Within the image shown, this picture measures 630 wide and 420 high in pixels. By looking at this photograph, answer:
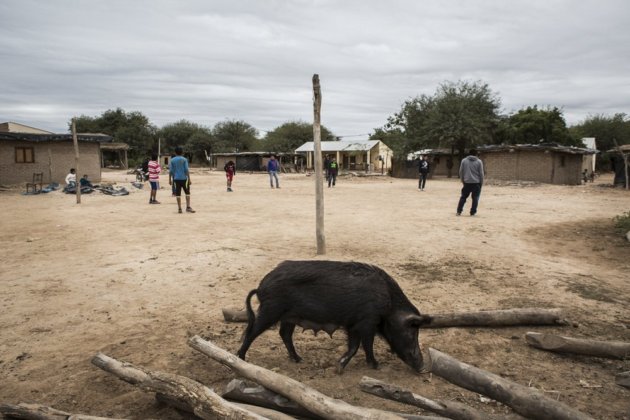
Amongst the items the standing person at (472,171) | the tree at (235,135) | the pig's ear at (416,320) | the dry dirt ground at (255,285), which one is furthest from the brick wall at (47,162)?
the tree at (235,135)

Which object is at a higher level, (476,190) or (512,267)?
(476,190)

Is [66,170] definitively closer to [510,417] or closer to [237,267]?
[237,267]

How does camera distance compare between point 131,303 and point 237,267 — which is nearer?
point 131,303

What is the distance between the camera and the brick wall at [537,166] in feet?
98.0

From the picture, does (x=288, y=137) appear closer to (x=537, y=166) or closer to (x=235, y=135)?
(x=235, y=135)

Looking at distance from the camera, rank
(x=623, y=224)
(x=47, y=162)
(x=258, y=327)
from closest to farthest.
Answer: (x=258, y=327), (x=623, y=224), (x=47, y=162)

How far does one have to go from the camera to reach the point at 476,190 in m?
11.8

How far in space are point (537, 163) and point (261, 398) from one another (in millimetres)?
32394

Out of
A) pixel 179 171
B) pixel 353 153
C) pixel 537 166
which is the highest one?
pixel 353 153

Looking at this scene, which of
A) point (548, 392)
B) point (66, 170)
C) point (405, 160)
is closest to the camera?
point (548, 392)

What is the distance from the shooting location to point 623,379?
3.24 metres

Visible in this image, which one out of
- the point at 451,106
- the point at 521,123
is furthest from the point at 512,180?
the point at 521,123

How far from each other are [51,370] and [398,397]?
2.91m

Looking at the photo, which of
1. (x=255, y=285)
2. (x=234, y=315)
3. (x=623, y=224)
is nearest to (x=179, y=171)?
(x=255, y=285)
